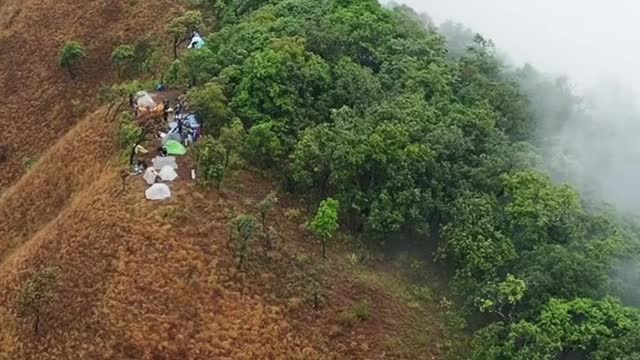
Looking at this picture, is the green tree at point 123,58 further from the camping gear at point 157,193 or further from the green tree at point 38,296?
the green tree at point 38,296

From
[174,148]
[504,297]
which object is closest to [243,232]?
[174,148]

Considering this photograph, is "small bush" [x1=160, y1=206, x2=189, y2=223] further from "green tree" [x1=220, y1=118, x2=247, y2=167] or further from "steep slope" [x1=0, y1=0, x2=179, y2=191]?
"steep slope" [x1=0, y1=0, x2=179, y2=191]

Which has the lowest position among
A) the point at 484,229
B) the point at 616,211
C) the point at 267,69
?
the point at 267,69

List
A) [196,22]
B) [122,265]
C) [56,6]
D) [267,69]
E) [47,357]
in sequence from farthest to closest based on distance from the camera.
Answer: [56,6] < [196,22] < [267,69] < [122,265] < [47,357]

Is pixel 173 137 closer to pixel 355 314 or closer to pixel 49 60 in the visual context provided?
pixel 355 314

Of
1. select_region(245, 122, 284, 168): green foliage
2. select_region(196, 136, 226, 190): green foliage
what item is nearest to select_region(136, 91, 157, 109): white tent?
select_region(196, 136, 226, 190): green foliage

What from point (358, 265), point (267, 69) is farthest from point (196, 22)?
point (358, 265)

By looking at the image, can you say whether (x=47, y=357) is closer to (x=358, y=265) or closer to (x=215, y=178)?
(x=215, y=178)
